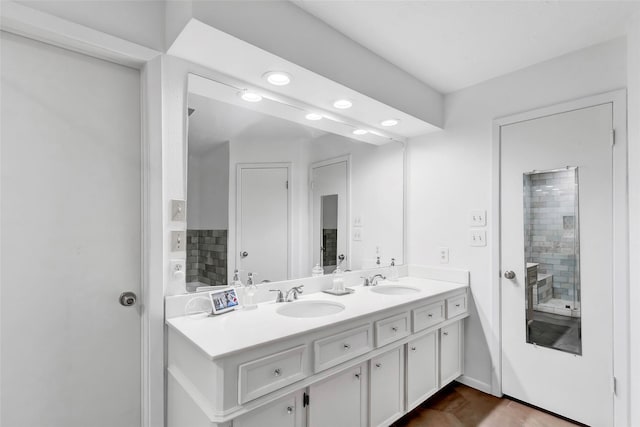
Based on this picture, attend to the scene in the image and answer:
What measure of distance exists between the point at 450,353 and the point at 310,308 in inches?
48.8

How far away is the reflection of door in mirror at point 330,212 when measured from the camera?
90.2 inches

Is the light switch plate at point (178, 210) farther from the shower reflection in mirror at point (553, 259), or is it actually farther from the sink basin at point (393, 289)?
the shower reflection in mirror at point (553, 259)

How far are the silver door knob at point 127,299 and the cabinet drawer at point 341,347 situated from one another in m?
0.89

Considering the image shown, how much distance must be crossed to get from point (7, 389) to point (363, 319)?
1531mm

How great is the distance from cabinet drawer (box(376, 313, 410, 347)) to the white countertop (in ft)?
0.28

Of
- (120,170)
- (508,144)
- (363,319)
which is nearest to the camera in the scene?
(120,170)

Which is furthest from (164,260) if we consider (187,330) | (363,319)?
(363,319)

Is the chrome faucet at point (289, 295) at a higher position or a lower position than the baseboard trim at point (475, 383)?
higher

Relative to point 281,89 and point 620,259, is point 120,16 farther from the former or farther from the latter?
point 620,259

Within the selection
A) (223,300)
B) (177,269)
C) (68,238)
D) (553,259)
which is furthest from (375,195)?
(68,238)

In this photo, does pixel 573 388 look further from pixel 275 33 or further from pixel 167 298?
pixel 275 33

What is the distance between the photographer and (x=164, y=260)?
5.12ft

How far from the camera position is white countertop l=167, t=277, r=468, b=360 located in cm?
125

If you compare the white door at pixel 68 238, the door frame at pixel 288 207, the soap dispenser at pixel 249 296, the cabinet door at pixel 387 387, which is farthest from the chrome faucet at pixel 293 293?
the white door at pixel 68 238
